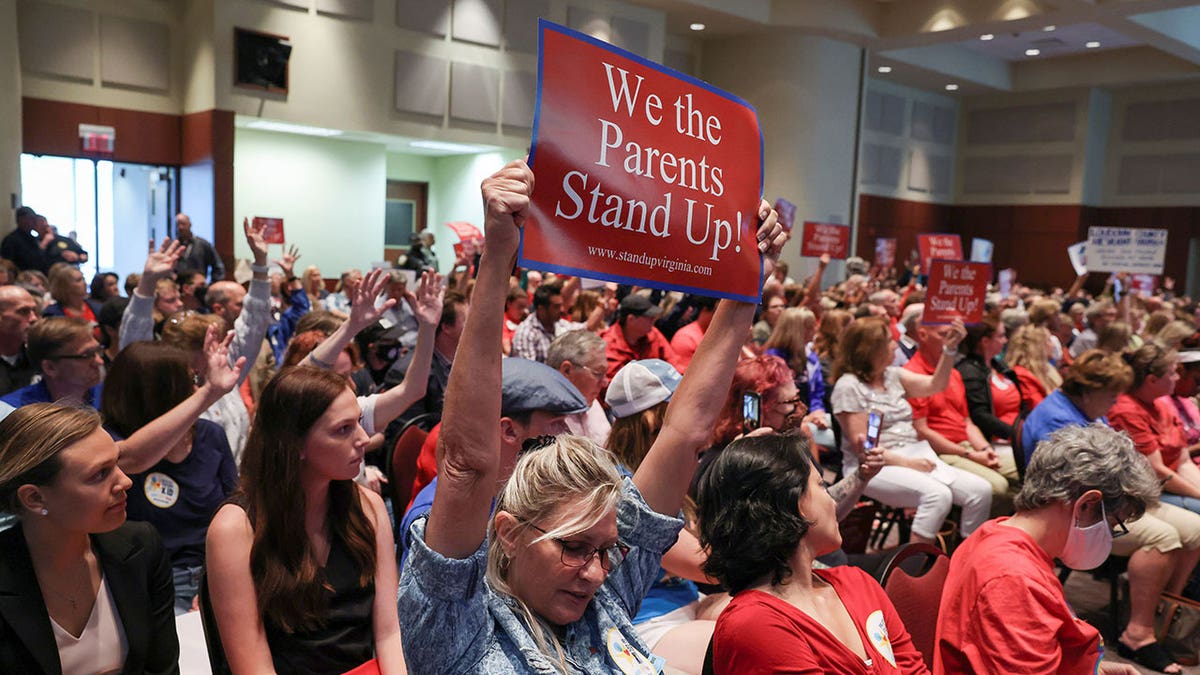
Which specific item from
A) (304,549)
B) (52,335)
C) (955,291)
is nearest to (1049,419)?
(955,291)

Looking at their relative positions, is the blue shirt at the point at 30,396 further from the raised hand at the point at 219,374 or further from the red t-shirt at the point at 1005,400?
the red t-shirt at the point at 1005,400

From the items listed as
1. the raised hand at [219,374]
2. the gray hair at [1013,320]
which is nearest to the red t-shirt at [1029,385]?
the gray hair at [1013,320]

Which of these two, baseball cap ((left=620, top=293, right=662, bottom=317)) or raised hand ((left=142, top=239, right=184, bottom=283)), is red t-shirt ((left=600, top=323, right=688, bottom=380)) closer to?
baseball cap ((left=620, top=293, right=662, bottom=317))

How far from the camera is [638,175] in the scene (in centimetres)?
179

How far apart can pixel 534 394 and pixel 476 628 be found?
1073mm

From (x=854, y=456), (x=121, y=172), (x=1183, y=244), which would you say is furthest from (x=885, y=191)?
(x=854, y=456)

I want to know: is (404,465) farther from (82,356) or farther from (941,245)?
(941,245)

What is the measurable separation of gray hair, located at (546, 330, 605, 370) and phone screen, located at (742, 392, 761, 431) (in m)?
0.63

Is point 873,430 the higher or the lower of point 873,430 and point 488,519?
the lower

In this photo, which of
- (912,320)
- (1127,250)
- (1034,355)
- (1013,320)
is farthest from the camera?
(1127,250)

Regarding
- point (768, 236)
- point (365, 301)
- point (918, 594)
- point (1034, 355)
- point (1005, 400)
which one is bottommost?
point (918, 594)

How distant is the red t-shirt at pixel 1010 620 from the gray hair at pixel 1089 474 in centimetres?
18

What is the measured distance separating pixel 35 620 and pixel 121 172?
12.5 metres

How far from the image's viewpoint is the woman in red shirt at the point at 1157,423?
478cm
